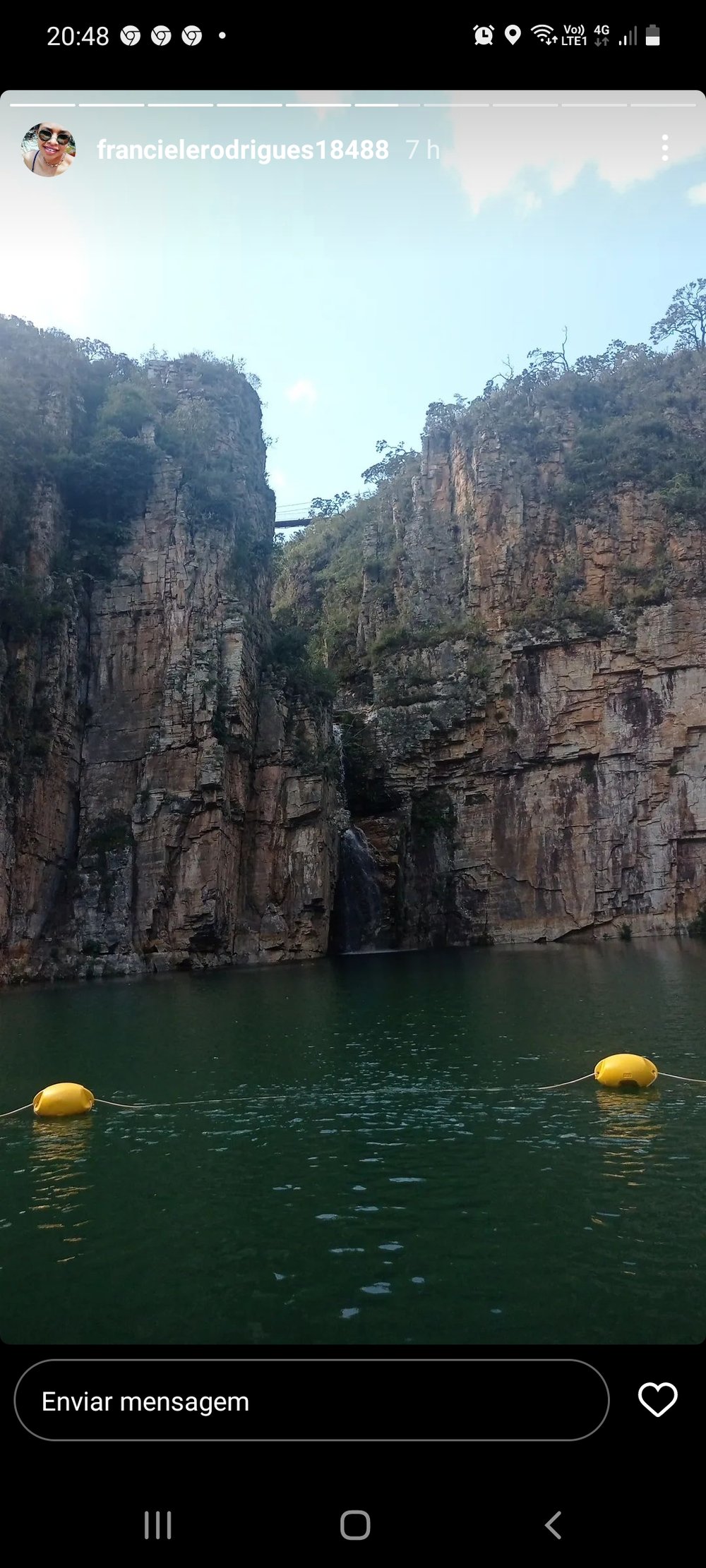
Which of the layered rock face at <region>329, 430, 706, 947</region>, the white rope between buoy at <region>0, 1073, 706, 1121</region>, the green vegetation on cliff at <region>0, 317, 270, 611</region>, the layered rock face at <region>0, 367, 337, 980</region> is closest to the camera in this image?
the white rope between buoy at <region>0, 1073, 706, 1121</region>

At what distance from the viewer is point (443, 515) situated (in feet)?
221

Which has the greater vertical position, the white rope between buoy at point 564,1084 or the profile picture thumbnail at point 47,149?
the profile picture thumbnail at point 47,149

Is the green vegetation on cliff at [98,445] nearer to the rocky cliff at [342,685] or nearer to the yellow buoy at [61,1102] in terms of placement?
the rocky cliff at [342,685]

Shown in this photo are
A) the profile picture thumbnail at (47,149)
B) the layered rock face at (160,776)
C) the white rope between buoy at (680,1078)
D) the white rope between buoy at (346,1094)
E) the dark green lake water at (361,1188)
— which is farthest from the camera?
the layered rock face at (160,776)

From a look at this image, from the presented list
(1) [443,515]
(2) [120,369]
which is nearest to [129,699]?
(2) [120,369]

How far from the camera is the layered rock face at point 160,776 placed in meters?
42.3

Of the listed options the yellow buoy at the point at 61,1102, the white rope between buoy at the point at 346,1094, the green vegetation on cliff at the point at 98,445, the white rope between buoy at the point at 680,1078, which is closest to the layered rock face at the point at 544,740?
the green vegetation on cliff at the point at 98,445

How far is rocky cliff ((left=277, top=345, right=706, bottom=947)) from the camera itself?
53844 mm
